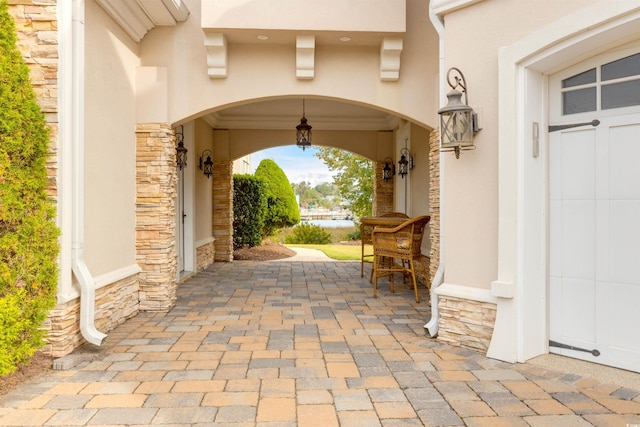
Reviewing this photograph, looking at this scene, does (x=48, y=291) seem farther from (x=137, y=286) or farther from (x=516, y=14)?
(x=516, y=14)

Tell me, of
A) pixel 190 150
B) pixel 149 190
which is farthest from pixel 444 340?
pixel 190 150

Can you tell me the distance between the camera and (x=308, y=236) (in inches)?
599

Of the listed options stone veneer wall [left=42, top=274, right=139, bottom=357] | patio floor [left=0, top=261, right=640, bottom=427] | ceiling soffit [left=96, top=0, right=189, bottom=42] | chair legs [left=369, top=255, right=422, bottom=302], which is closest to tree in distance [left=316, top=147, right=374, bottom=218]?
chair legs [left=369, top=255, right=422, bottom=302]

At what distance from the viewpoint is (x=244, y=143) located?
32.8ft

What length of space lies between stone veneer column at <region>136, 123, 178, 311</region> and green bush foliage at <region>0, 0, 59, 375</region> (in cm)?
175

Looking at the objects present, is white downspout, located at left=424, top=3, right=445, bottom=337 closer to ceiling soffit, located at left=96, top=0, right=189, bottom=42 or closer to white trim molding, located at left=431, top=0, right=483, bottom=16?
white trim molding, located at left=431, top=0, right=483, bottom=16

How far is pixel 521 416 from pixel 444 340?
4.62 ft

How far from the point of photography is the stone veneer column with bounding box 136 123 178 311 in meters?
5.18

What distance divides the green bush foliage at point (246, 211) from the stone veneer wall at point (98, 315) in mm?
6111

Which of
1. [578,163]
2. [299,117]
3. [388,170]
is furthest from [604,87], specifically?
[299,117]

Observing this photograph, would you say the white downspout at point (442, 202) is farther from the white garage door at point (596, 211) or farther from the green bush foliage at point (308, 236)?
the green bush foliage at point (308, 236)

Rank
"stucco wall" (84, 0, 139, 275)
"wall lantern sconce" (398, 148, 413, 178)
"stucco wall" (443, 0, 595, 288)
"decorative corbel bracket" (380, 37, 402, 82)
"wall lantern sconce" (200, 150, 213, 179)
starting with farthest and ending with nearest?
1. "wall lantern sconce" (200, 150, 213, 179)
2. "wall lantern sconce" (398, 148, 413, 178)
3. "decorative corbel bracket" (380, 37, 402, 82)
4. "stucco wall" (84, 0, 139, 275)
5. "stucco wall" (443, 0, 595, 288)

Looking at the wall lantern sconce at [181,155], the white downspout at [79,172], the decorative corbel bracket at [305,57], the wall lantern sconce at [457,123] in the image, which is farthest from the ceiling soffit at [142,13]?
the wall lantern sconce at [457,123]

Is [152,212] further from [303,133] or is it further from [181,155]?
[303,133]
